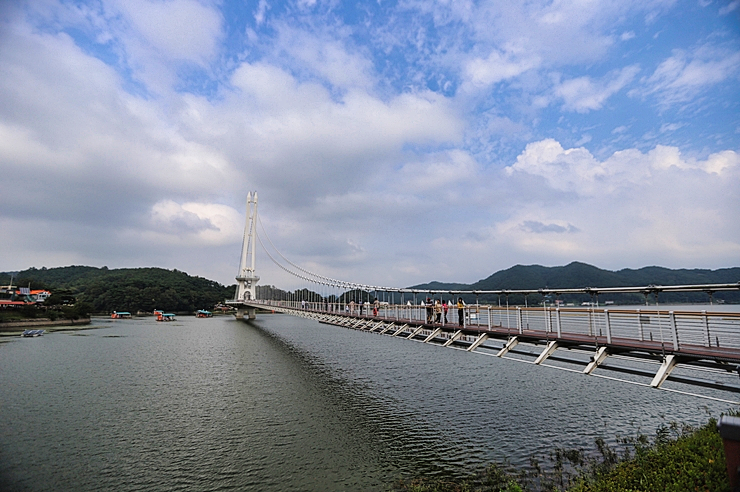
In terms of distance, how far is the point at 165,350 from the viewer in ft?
116

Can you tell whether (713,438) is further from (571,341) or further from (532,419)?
(532,419)

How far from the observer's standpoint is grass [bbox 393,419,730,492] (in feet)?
22.2

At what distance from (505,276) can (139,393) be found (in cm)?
9346

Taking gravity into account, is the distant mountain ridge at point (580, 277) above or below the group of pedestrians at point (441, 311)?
above

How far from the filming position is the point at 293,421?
14594 millimetres

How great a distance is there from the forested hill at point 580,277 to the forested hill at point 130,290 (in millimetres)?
80335

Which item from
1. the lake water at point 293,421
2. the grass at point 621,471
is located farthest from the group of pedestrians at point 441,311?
the grass at point 621,471

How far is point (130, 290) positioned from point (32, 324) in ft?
162

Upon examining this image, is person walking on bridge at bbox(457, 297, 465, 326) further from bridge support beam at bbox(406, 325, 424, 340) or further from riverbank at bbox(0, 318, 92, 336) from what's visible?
riverbank at bbox(0, 318, 92, 336)

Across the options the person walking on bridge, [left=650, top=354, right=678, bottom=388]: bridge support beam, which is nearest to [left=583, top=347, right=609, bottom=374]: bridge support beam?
[left=650, top=354, right=678, bottom=388]: bridge support beam

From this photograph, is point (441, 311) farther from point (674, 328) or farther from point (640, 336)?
point (674, 328)

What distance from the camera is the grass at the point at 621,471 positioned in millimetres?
6766

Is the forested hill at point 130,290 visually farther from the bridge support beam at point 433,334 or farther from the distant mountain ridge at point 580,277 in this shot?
the bridge support beam at point 433,334

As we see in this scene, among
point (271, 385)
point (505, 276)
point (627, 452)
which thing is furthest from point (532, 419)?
point (505, 276)
